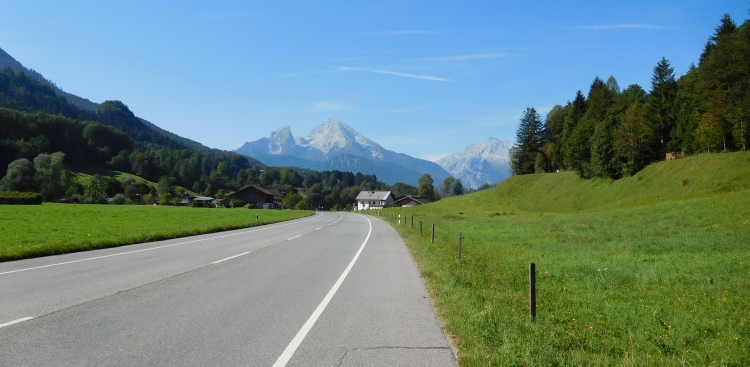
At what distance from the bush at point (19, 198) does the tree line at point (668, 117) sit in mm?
80950

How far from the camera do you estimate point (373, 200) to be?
184 m

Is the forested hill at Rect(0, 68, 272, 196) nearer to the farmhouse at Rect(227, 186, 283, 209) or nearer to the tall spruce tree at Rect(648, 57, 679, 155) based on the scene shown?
the farmhouse at Rect(227, 186, 283, 209)

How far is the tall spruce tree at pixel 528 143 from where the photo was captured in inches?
4525

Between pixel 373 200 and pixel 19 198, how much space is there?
136 metres

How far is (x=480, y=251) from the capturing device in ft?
A: 58.3

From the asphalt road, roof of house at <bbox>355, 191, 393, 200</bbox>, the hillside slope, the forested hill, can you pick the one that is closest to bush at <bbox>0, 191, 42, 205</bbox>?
the asphalt road

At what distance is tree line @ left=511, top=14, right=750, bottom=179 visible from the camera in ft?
180

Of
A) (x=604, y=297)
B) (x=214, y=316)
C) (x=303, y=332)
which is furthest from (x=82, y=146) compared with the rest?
(x=604, y=297)

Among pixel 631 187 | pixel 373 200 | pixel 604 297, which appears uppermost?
pixel 373 200

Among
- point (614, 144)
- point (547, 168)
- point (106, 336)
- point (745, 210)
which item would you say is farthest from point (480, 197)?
point (106, 336)

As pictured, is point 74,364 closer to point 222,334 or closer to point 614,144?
point 222,334

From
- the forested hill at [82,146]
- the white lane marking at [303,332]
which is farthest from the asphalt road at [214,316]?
the forested hill at [82,146]

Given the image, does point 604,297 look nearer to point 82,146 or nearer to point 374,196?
point 82,146

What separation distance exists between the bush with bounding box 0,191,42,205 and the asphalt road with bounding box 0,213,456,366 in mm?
51051
